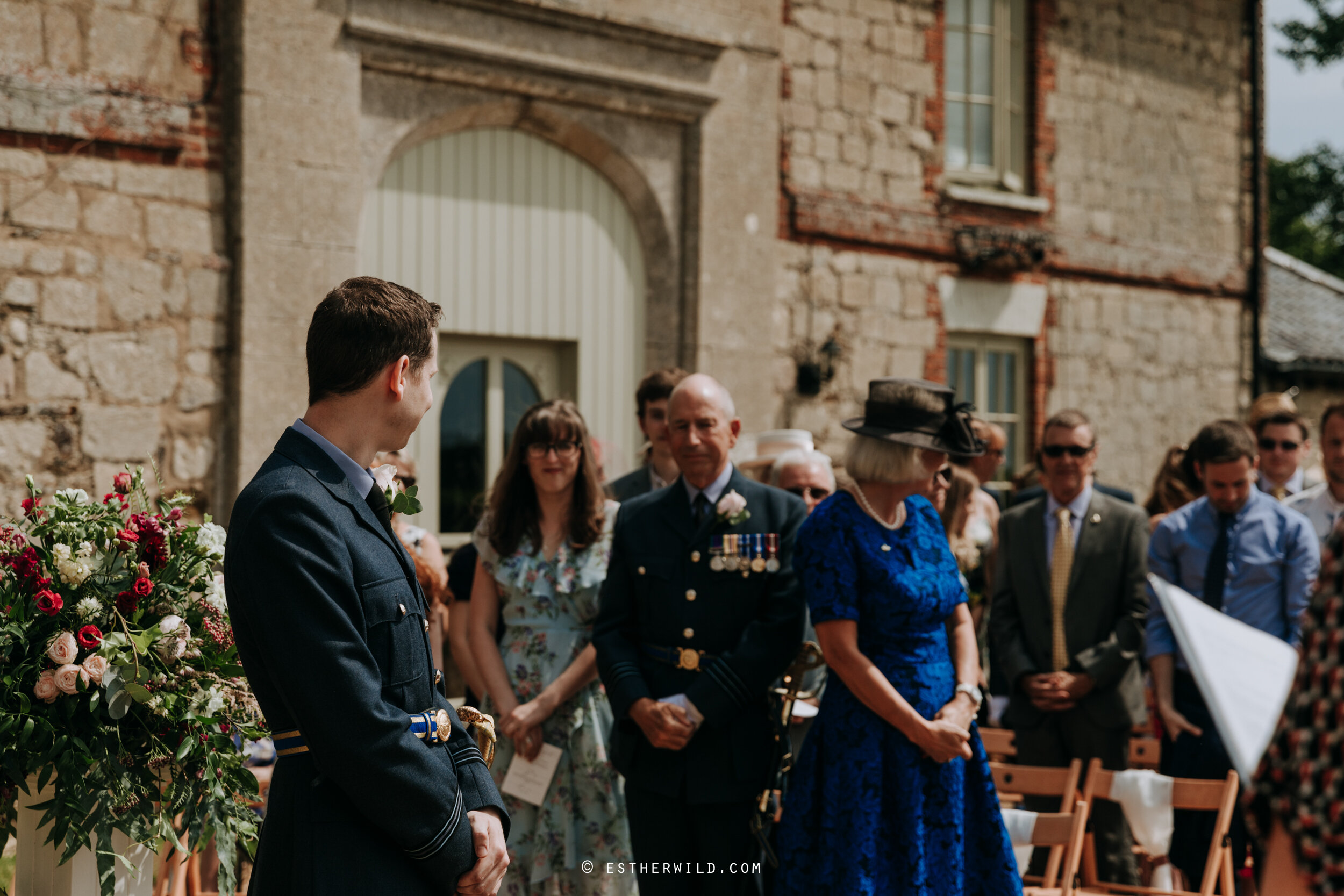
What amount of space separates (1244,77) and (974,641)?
915 centimetres

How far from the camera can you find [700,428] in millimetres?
4059

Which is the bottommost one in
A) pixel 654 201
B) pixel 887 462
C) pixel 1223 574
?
pixel 1223 574

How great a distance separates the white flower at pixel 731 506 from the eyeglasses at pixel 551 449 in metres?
0.69

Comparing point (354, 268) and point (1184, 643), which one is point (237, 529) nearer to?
point (1184, 643)

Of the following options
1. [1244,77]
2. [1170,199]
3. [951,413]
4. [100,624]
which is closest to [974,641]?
[951,413]

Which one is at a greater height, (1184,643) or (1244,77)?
(1244,77)

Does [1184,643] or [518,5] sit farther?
[518,5]

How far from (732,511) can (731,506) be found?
2cm

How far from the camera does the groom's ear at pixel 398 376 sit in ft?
7.39

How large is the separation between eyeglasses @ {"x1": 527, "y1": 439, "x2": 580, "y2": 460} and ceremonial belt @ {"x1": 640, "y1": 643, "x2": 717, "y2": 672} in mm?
822

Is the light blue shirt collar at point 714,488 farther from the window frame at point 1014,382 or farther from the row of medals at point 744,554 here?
the window frame at point 1014,382

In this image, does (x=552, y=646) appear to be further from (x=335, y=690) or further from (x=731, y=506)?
(x=335, y=690)

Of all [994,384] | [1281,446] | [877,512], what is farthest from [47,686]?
[994,384]

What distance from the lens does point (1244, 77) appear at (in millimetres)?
10984
